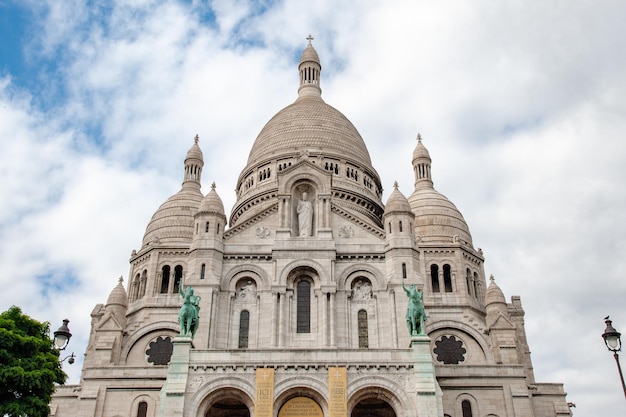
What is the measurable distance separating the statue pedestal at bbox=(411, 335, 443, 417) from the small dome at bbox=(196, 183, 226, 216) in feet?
45.4

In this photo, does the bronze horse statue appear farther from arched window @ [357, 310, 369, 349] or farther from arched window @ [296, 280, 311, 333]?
arched window @ [296, 280, 311, 333]

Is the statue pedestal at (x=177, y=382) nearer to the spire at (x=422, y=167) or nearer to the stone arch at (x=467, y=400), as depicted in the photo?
the stone arch at (x=467, y=400)

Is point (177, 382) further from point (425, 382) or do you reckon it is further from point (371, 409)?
point (425, 382)

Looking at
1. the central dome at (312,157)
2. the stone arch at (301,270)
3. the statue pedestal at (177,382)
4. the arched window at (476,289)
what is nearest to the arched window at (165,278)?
the central dome at (312,157)

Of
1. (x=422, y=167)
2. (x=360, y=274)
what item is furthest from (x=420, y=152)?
(x=360, y=274)

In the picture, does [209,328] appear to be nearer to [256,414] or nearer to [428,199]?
[256,414]

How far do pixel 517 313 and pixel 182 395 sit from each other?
2579cm

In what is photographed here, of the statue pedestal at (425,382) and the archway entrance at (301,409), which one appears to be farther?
the archway entrance at (301,409)

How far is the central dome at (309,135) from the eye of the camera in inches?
2068

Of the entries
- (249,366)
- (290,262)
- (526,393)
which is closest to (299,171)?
(290,262)

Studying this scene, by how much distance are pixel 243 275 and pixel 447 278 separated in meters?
15.2

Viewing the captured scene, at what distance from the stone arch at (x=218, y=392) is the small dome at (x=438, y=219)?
20.9 metres

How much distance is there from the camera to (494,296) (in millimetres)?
42562

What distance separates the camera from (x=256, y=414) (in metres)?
29.3
